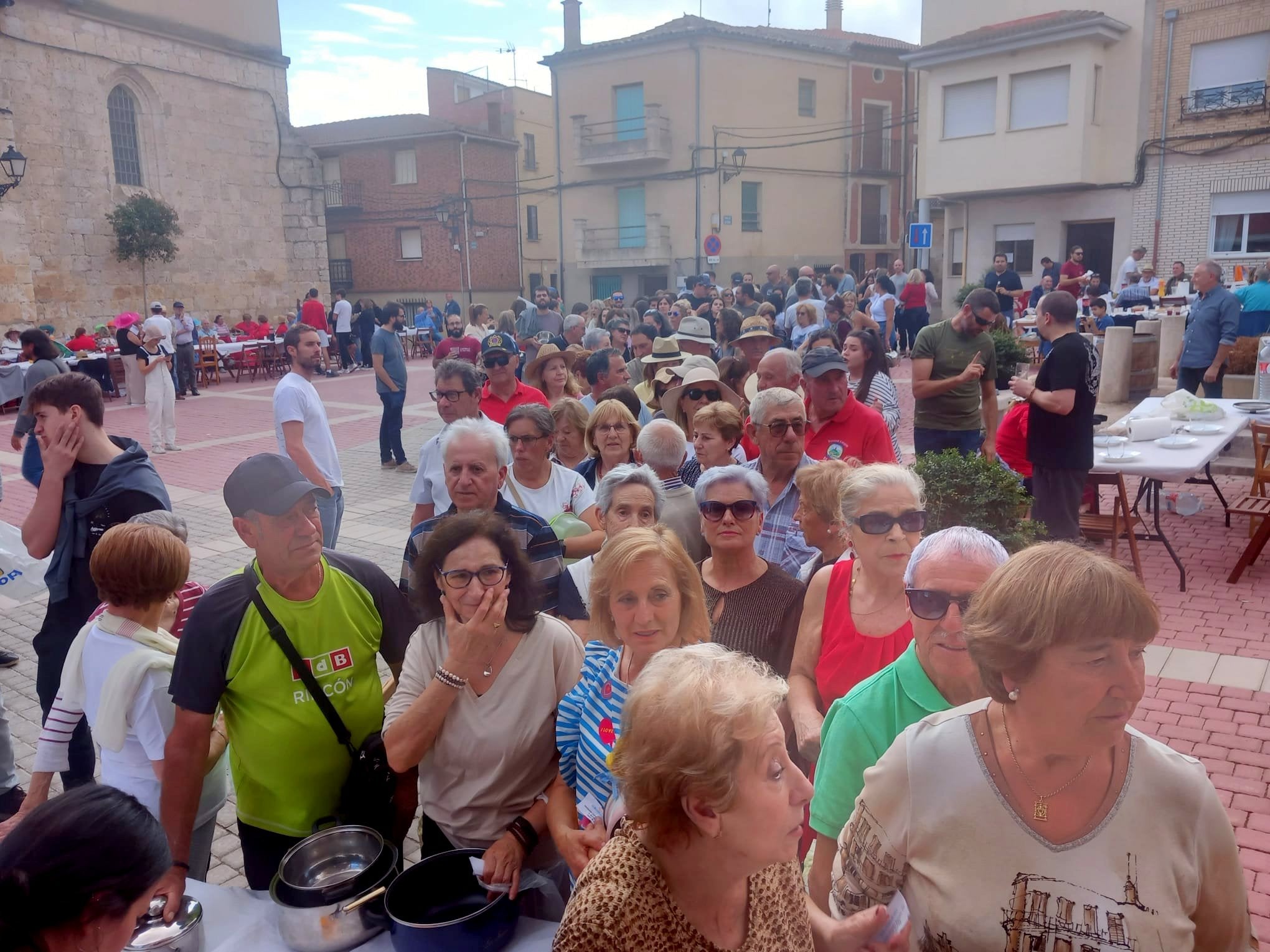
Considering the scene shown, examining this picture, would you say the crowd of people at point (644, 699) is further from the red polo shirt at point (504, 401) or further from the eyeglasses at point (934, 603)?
the red polo shirt at point (504, 401)

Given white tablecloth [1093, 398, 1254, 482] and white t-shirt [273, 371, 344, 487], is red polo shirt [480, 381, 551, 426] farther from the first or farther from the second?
white tablecloth [1093, 398, 1254, 482]

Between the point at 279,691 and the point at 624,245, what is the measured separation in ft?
111

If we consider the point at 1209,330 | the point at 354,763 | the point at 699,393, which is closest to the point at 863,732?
the point at 354,763

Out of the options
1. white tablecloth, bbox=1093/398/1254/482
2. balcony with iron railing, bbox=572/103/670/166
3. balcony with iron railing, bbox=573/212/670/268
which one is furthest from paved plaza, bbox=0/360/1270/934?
balcony with iron railing, bbox=572/103/670/166

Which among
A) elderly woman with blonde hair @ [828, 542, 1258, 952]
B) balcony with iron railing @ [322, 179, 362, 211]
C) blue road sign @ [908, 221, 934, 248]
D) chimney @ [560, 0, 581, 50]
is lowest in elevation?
elderly woman with blonde hair @ [828, 542, 1258, 952]

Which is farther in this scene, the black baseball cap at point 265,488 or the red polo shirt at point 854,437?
the red polo shirt at point 854,437

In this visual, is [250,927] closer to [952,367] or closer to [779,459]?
[779,459]

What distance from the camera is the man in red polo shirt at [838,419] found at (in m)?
4.91

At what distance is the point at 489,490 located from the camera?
3.77 m

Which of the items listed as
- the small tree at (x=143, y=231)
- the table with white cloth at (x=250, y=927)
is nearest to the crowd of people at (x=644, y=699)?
the table with white cloth at (x=250, y=927)

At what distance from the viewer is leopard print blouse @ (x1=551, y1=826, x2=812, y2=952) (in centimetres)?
168

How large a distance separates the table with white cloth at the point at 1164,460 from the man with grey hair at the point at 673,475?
3630 mm

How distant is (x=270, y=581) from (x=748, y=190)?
34387mm

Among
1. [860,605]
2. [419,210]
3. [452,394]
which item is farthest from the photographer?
[419,210]
